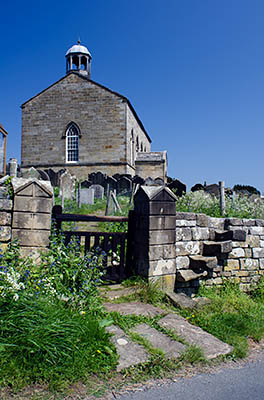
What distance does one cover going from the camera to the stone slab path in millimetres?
3268

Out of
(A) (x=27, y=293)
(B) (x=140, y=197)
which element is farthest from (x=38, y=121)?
(A) (x=27, y=293)

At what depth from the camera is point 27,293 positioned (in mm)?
3584

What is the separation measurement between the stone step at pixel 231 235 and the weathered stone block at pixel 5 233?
3973mm

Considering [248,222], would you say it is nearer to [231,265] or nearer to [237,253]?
[237,253]

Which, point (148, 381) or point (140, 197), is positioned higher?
point (140, 197)

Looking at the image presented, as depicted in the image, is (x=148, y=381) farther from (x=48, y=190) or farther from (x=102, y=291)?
(x=48, y=190)

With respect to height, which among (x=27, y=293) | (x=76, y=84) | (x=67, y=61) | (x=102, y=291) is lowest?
(x=102, y=291)

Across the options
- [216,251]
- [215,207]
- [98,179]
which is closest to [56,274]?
[216,251]

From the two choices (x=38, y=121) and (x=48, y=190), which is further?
(x=38, y=121)

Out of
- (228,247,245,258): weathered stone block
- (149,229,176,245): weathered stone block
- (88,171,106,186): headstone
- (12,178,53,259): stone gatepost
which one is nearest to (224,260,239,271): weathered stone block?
(228,247,245,258): weathered stone block

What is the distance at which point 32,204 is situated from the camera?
4750 millimetres

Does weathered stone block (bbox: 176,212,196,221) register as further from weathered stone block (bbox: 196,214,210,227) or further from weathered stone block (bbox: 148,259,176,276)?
weathered stone block (bbox: 148,259,176,276)

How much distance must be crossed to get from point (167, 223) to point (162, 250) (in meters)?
0.49

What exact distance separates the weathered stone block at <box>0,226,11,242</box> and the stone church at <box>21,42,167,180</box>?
20.0 meters
